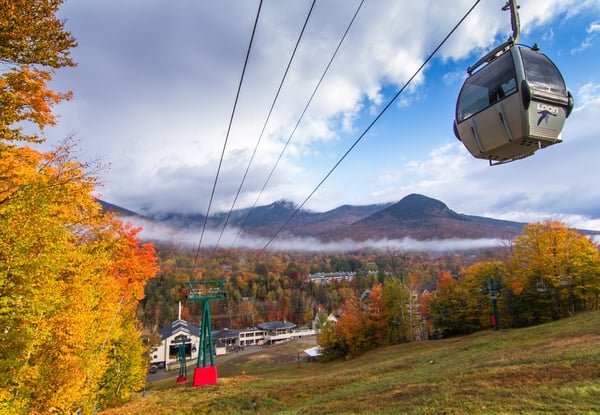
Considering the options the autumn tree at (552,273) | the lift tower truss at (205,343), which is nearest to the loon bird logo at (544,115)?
the lift tower truss at (205,343)

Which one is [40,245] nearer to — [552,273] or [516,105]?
[516,105]

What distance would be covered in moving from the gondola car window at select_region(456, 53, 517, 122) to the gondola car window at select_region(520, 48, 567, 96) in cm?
27

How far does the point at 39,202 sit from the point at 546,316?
147 ft

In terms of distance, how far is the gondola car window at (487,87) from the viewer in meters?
6.04

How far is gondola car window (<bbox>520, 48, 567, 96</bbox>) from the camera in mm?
5848

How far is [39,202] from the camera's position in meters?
8.70

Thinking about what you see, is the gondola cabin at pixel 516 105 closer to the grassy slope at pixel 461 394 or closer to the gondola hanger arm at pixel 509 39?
the gondola hanger arm at pixel 509 39

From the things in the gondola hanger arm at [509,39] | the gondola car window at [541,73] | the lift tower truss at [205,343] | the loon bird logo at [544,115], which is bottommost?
the lift tower truss at [205,343]

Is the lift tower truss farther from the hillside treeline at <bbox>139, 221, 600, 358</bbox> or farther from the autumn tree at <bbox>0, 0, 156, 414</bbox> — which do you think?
the autumn tree at <bbox>0, 0, 156, 414</bbox>

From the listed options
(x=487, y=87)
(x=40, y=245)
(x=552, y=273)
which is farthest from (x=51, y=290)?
(x=552, y=273)

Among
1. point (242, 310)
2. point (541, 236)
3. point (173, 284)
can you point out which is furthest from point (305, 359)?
point (173, 284)

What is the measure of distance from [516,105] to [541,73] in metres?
0.92

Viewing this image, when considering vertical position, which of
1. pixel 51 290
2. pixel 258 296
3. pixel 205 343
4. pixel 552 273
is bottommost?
pixel 205 343

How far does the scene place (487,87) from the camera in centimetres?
639
